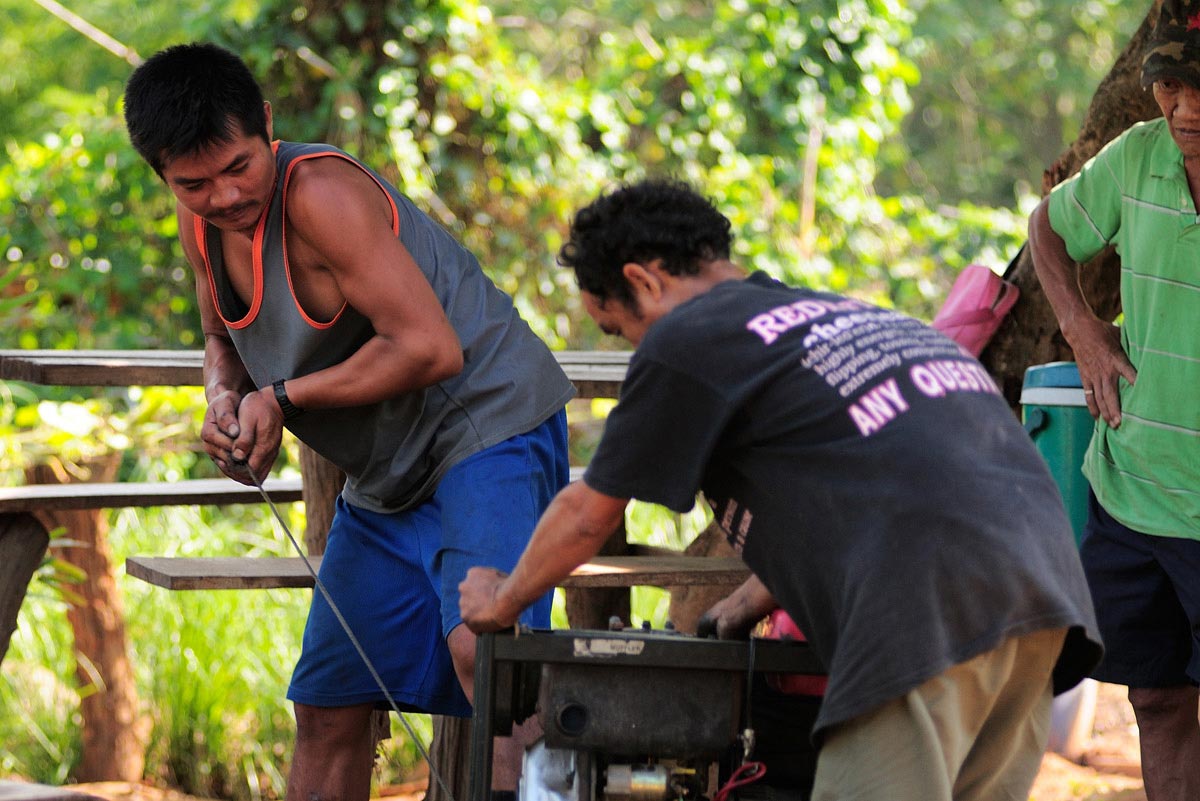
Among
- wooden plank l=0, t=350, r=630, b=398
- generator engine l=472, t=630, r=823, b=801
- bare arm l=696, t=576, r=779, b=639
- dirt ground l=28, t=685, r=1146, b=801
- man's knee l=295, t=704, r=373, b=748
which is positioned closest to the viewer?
generator engine l=472, t=630, r=823, b=801

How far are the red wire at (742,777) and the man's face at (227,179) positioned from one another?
54.3 inches

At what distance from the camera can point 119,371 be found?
3684 mm

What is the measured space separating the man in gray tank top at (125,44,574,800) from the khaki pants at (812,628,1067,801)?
89 cm

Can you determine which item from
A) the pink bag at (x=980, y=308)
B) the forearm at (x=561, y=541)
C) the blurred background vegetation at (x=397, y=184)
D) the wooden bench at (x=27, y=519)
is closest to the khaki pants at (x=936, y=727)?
the forearm at (x=561, y=541)

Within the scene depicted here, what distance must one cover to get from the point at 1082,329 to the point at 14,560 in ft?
10.2

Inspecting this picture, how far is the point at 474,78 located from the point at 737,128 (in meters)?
1.74

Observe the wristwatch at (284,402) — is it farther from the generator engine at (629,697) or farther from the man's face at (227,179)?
the generator engine at (629,697)

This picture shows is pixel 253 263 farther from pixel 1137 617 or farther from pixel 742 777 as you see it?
pixel 1137 617

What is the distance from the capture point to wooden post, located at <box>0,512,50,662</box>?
428 cm

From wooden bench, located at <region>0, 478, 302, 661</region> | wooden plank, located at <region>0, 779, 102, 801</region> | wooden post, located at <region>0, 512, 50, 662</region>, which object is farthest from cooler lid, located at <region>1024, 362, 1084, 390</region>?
wooden post, located at <region>0, 512, 50, 662</region>

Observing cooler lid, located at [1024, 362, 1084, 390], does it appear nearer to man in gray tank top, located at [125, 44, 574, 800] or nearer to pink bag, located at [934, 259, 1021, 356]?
pink bag, located at [934, 259, 1021, 356]

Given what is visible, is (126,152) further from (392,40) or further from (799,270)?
(799,270)

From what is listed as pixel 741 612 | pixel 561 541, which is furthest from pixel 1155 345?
pixel 561 541

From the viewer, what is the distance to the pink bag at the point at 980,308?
4.38 metres
